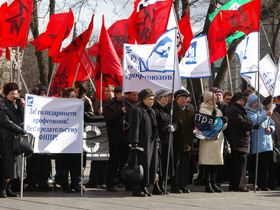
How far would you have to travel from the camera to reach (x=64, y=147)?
1102 cm

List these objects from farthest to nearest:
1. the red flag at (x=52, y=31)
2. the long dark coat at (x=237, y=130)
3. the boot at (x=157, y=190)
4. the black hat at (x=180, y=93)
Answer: the red flag at (x=52, y=31) → the long dark coat at (x=237, y=130) → the black hat at (x=180, y=93) → the boot at (x=157, y=190)

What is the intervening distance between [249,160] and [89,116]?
364cm

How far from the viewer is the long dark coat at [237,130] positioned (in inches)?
470

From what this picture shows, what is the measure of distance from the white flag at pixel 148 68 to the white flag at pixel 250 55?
1.57 metres

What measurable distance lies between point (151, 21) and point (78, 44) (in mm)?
1754

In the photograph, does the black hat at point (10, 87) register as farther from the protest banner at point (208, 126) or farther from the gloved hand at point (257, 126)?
the gloved hand at point (257, 126)

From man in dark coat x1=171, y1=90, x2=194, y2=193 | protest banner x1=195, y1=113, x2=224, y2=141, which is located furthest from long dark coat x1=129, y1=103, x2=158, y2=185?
protest banner x1=195, y1=113, x2=224, y2=141

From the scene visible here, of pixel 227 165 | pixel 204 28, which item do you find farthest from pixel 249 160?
pixel 204 28

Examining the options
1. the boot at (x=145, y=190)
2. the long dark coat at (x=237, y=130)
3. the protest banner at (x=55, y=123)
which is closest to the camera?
the protest banner at (x=55, y=123)

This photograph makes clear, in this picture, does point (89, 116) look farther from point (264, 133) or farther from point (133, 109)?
point (264, 133)

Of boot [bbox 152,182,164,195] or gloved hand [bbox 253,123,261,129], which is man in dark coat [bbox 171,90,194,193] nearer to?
boot [bbox 152,182,164,195]

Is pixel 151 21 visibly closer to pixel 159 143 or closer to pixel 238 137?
pixel 159 143

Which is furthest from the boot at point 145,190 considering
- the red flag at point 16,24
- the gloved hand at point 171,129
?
the red flag at point 16,24

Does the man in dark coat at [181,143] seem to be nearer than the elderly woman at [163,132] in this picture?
No
